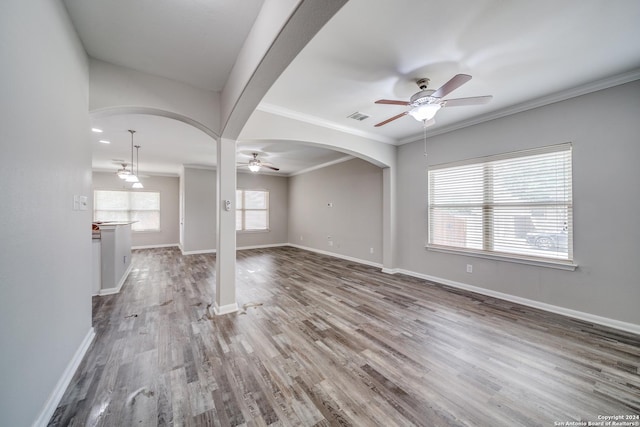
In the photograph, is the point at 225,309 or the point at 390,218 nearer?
the point at 225,309

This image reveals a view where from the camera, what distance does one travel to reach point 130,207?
786 cm

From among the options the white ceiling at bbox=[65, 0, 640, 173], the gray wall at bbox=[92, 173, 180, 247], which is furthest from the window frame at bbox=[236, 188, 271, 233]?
the white ceiling at bbox=[65, 0, 640, 173]

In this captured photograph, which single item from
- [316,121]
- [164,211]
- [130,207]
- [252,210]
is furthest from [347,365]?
[130,207]

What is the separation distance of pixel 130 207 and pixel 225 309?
289 inches

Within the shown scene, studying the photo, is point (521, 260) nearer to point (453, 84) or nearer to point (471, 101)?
point (471, 101)

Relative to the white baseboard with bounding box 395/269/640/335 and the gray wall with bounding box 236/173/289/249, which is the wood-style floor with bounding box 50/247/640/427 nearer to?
the white baseboard with bounding box 395/269/640/335

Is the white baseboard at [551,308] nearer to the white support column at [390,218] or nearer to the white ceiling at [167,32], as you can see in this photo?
the white support column at [390,218]

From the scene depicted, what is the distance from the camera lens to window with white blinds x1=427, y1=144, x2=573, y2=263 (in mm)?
3016

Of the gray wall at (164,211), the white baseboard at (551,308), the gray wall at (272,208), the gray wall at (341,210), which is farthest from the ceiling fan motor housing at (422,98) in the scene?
the gray wall at (164,211)

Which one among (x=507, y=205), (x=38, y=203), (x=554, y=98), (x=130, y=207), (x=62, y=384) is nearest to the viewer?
(x=38, y=203)

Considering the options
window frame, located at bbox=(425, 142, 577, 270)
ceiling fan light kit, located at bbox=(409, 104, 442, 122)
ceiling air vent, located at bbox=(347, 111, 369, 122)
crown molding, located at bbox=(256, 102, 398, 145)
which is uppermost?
ceiling air vent, located at bbox=(347, 111, 369, 122)

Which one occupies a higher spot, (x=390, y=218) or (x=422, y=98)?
(x=422, y=98)

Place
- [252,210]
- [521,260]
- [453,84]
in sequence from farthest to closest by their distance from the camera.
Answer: [252,210]
[521,260]
[453,84]

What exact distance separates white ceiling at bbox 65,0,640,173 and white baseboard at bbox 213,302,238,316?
2794 millimetres
